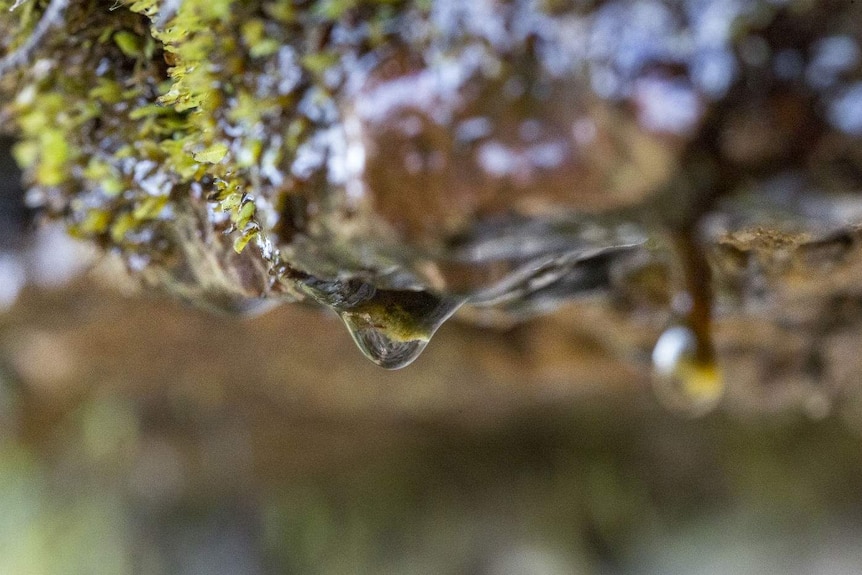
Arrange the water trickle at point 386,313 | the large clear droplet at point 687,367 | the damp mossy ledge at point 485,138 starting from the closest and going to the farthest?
the damp mossy ledge at point 485,138
the large clear droplet at point 687,367
the water trickle at point 386,313

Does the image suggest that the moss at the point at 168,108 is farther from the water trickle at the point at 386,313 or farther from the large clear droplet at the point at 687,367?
the large clear droplet at the point at 687,367

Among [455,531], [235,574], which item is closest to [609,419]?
[455,531]

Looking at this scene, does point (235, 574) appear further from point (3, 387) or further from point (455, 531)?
point (3, 387)

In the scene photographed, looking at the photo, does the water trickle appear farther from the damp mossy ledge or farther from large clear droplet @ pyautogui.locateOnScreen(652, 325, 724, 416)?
large clear droplet @ pyautogui.locateOnScreen(652, 325, 724, 416)

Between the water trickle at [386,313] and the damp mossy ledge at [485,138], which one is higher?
the damp mossy ledge at [485,138]

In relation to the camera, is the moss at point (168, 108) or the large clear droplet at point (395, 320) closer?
the moss at point (168, 108)

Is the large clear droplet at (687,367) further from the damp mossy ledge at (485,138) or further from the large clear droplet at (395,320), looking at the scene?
the large clear droplet at (395,320)

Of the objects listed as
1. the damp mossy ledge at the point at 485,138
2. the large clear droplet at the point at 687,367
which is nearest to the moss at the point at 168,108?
the damp mossy ledge at the point at 485,138

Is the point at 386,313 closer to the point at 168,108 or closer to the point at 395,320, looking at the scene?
the point at 395,320

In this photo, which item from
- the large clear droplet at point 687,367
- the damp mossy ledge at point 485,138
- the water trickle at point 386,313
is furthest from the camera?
the water trickle at point 386,313
